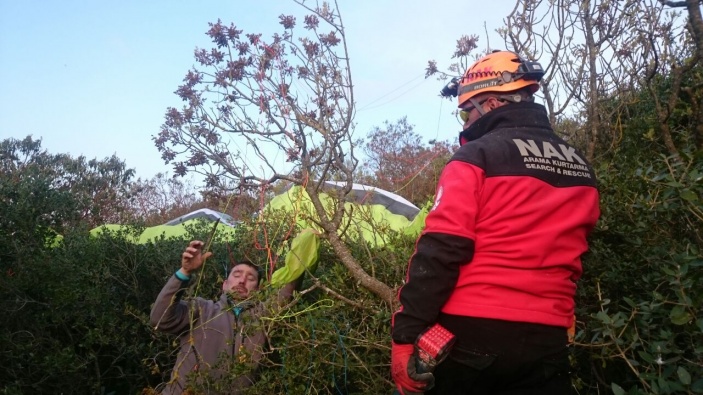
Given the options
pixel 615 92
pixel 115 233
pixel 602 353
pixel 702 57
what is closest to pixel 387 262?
pixel 602 353

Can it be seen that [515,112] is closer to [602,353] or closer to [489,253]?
[489,253]

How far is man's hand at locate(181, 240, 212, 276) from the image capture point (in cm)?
353

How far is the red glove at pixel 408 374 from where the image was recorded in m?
2.20

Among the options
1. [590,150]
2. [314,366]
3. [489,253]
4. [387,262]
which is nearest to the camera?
[489,253]

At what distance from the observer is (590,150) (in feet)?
13.6

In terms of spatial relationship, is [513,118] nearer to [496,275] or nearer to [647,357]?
[496,275]

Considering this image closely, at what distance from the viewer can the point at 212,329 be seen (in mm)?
3693

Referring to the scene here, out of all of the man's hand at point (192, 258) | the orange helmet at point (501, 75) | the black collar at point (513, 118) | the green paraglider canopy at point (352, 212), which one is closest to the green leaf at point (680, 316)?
the black collar at point (513, 118)

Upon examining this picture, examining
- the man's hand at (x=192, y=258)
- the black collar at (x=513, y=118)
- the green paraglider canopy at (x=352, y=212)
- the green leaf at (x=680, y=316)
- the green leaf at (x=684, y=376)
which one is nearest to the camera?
the green leaf at (x=684, y=376)

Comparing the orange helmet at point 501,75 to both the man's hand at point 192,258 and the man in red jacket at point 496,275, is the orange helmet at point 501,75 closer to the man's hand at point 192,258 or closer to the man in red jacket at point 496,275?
the man in red jacket at point 496,275

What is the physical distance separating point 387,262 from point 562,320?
1424 mm

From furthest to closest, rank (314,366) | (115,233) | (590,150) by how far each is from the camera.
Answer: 1. (115,233)
2. (590,150)
3. (314,366)

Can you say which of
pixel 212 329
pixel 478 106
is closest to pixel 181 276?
pixel 212 329

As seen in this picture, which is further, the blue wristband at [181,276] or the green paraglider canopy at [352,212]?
the green paraglider canopy at [352,212]
